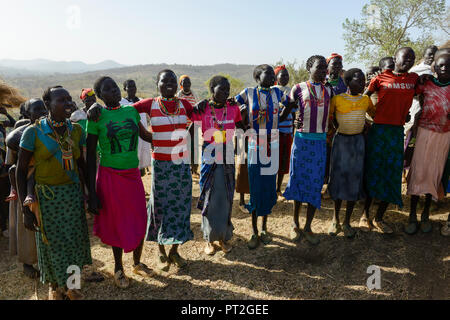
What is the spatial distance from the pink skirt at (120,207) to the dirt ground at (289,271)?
622 millimetres

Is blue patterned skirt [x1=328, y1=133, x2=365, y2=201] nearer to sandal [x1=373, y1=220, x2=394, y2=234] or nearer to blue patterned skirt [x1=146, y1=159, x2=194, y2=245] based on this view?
sandal [x1=373, y1=220, x2=394, y2=234]

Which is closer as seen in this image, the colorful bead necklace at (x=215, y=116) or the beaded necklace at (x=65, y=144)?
the beaded necklace at (x=65, y=144)

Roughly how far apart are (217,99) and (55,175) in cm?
182

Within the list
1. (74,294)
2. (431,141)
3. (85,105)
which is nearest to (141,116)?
(85,105)

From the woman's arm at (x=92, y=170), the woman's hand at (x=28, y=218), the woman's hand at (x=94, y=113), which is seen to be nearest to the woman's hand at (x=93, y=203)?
the woman's arm at (x=92, y=170)

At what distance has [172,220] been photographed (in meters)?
3.41

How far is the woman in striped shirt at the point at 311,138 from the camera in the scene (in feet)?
12.1

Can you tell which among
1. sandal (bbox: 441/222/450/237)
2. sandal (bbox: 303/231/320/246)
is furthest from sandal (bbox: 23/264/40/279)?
sandal (bbox: 441/222/450/237)

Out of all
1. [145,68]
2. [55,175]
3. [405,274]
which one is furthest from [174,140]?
[145,68]

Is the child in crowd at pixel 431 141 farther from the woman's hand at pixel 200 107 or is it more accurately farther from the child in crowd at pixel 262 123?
the woman's hand at pixel 200 107

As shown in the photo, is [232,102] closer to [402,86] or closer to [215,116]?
[215,116]

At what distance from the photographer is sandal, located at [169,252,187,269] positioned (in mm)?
3602

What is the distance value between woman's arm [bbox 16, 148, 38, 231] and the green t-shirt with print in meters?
0.55
